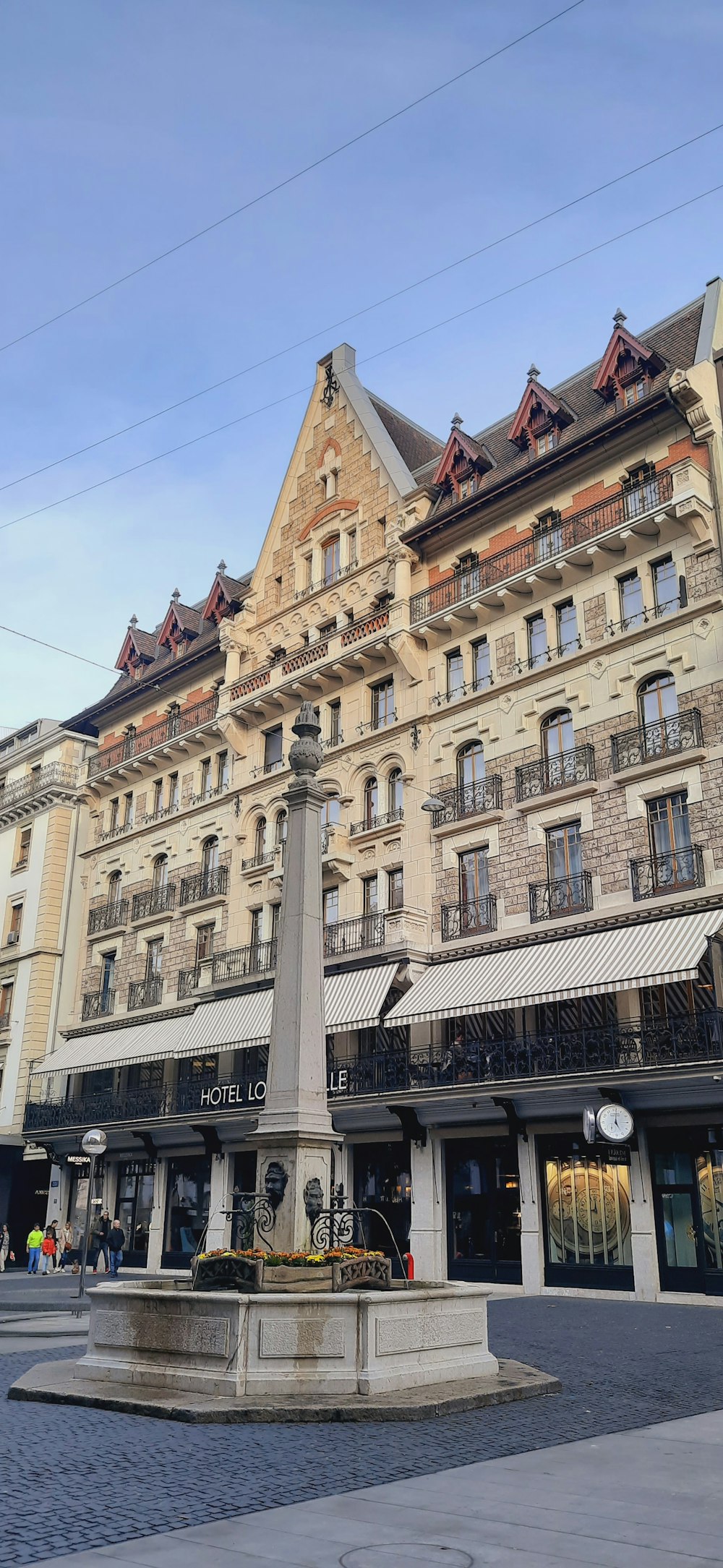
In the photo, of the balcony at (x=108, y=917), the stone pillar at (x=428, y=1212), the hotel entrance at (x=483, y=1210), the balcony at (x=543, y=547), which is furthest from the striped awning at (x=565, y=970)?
the balcony at (x=108, y=917)

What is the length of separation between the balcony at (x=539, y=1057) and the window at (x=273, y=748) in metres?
10.2

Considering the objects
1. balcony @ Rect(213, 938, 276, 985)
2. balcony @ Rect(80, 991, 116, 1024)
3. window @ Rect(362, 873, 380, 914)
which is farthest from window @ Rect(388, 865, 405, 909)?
balcony @ Rect(80, 991, 116, 1024)

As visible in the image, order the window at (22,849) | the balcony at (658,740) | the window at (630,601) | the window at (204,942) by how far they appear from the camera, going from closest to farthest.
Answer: the balcony at (658,740)
the window at (630,601)
the window at (204,942)
the window at (22,849)

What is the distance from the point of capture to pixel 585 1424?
977 centimetres

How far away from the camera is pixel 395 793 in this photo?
33250 mm

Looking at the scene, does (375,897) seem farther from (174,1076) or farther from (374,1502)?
(374,1502)

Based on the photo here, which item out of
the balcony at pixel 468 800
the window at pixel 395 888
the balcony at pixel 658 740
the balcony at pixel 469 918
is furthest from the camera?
the window at pixel 395 888

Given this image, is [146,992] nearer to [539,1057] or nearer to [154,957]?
[154,957]

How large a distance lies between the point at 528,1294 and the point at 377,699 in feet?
53.9

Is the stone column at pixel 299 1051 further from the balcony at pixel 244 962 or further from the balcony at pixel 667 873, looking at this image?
the balcony at pixel 244 962

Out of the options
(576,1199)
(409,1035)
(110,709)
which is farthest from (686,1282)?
(110,709)

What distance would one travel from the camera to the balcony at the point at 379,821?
32.6m

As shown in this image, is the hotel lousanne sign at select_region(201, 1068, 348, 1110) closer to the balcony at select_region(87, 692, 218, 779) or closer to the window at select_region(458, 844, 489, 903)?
the window at select_region(458, 844, 489, 903)

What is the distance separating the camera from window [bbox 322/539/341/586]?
123 ft
